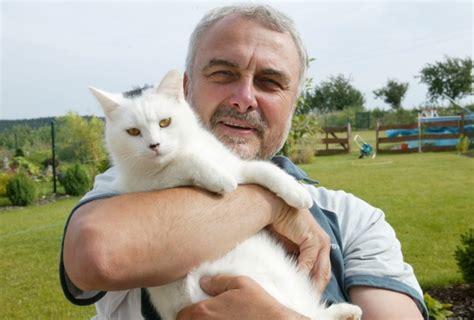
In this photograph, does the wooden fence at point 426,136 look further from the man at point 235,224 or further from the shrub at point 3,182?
the man at point 235,224

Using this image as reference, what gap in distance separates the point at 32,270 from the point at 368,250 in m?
6.24

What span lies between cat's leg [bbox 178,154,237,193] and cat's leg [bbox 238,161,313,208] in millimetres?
168

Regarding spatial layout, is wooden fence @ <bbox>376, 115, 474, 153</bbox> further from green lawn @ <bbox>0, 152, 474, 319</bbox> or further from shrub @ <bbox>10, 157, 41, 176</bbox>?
shrub @ <bbox>10, 157, 41, 176</bbox>

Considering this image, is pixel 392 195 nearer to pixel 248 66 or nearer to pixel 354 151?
pixel 248 66

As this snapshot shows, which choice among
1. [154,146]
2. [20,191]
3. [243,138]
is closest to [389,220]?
[243,138]

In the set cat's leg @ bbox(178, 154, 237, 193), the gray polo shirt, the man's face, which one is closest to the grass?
the gray polo shirt

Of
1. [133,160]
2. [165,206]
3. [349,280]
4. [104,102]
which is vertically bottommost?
[349,280]

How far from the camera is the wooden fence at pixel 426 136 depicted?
65.6 ft

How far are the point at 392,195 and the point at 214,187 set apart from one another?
1003 centimetres

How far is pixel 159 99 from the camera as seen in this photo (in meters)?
1.85

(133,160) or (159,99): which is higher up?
(159,99)

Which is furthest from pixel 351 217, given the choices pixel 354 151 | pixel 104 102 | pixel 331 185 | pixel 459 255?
pixel 354 151

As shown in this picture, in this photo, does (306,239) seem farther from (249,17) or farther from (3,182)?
(3,182)

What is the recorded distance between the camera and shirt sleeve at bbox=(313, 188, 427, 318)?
6.52 feet
